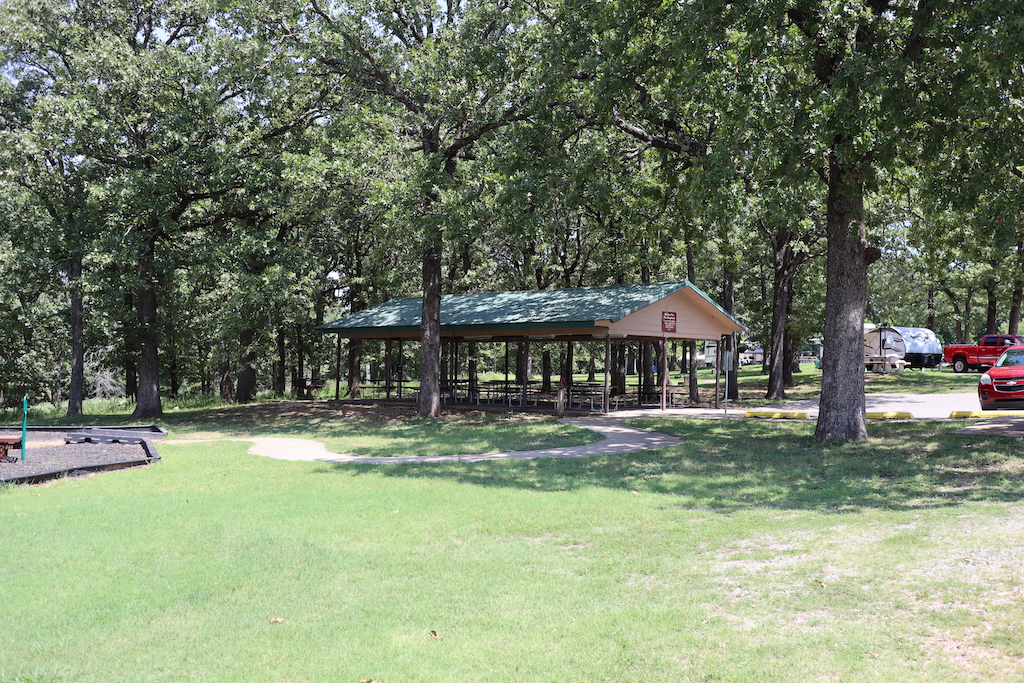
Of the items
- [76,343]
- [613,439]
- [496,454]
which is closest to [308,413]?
[76,343]

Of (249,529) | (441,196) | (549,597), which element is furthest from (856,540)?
(441,196)

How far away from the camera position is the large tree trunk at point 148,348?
2400 cm

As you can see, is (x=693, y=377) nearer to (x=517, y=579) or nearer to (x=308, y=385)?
(x=308, y=385)

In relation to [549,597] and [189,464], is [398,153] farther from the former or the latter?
[549,597]

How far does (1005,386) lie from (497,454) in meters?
11.5

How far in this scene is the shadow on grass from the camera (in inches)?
366

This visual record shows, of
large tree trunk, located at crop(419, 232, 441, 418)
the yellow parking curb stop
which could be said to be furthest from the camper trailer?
large tree trunk, located at crop(419, 232, 441, 418)

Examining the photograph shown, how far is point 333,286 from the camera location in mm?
36781

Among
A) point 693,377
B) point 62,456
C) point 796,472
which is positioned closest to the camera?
point 796,472

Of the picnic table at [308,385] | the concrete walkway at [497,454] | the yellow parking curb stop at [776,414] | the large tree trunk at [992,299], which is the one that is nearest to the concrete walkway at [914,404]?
the yellow parking curb stop at [776,414]

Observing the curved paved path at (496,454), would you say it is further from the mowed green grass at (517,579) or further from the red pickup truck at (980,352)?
the red pickup truck at (980,352)

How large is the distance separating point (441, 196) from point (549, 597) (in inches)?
590

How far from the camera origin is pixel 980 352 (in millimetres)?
37312

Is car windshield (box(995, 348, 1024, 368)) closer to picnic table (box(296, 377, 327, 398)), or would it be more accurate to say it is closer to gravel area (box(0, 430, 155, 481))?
gravel area (box(0, 430, 155, 481))
